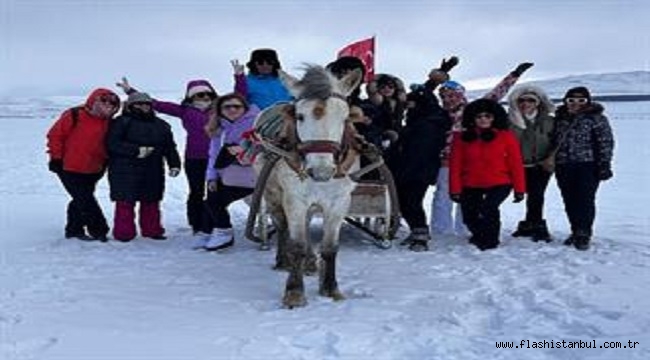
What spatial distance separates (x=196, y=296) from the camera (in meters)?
5.49

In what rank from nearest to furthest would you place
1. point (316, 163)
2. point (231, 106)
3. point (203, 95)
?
point (316, 163)
point (231, 106)
point (203, 95)

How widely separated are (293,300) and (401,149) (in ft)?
9.80

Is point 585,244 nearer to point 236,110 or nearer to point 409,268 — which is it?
point 409,268

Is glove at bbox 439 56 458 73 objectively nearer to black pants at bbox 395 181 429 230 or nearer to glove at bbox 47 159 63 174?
black pants at bbox 395 181 429 230

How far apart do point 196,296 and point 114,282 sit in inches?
36.0

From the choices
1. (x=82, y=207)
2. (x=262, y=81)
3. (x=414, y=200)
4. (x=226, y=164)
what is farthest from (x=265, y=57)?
(x=82, y=207)

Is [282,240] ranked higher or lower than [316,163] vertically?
lower

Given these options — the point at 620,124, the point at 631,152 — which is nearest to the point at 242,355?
the point at 631,152

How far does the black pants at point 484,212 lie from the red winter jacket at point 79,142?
423cm

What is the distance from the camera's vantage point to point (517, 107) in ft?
25.0

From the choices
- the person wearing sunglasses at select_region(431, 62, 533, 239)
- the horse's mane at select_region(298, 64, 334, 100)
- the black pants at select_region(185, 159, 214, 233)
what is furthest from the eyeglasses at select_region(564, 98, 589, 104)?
the black pants at select_region(185, 159, 214, 233)

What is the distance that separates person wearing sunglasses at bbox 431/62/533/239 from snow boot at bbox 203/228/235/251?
255 cm

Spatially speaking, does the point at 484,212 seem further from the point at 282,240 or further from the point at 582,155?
the point at 282,240

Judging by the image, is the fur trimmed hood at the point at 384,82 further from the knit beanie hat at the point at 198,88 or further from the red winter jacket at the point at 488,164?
the knit beanie hat at the point at 198,88
